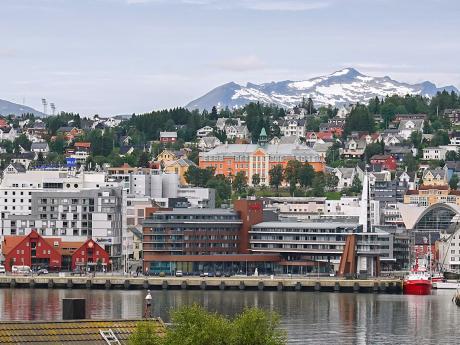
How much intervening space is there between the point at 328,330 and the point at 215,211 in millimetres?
49452

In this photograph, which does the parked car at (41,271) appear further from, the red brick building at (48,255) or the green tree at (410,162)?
the green tree at (410,162)

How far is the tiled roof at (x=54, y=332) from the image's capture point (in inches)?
1496

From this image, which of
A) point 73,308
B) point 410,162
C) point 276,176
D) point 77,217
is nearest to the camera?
point 73,308

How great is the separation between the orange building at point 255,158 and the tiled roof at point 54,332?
14715 cm

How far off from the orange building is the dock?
74057 mm

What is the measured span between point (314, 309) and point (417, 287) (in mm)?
20063

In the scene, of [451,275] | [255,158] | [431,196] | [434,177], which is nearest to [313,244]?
[451,275]

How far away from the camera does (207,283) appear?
112 metres

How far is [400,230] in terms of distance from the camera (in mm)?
135875

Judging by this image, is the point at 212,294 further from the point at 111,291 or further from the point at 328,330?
the point at 328,330

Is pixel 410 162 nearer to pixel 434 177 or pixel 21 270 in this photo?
pixel 434 177

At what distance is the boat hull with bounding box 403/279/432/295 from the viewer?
109m

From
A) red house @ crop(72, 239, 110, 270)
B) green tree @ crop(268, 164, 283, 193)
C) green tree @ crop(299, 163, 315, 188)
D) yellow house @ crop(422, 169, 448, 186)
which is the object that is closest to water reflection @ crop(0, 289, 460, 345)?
red house @ crop(72, 239, 110, 270)

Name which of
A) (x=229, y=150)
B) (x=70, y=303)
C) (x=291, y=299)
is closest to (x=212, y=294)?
(x=291, y=299)
